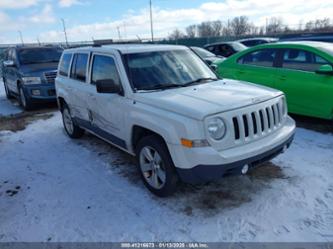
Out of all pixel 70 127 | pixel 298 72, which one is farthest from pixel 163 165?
pixel 298 72

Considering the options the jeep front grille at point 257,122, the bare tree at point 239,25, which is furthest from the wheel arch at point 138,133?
the bare tree at point 239,25

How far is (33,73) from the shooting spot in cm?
874

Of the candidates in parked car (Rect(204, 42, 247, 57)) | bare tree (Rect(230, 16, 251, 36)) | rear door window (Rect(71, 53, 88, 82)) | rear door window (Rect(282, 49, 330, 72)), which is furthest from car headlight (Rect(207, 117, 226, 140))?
bare tree (Rect(230, 16, 251, 36))

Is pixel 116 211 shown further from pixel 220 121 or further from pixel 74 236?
pixel 220 121

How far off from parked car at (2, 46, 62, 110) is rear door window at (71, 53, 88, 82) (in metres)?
3.87

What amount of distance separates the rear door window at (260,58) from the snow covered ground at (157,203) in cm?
213

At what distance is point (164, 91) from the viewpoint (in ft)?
12.0

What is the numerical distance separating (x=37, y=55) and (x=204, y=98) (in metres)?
8.48

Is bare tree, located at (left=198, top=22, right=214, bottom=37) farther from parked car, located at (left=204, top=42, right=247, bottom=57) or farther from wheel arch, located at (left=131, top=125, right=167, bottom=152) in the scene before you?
wheel arch, located at (left=131, top=125, right=167, bottom=152)

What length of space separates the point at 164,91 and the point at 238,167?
4.35ft

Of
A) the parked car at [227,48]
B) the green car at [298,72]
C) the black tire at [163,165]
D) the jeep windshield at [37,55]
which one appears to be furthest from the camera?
the parked car at [227,48]

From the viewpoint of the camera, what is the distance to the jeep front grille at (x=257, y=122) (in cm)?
310

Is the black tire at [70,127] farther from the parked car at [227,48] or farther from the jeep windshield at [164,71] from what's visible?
the parked car at [227,48]

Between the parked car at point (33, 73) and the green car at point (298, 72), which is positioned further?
the parked car at point (33, 73)
